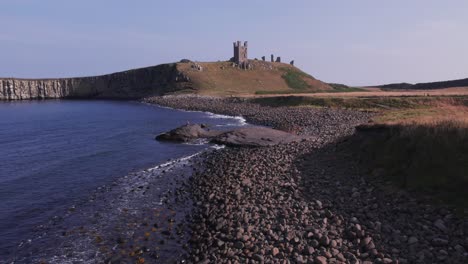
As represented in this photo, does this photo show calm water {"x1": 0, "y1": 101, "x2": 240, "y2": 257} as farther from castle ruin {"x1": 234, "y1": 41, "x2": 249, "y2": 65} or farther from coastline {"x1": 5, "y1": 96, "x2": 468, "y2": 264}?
castle ruin {"x1": 234, "y1": 41, "x2": 249, "y2": 65}

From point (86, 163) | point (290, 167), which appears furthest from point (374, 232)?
point (86, 163)

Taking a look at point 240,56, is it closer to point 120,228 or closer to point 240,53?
point 240,53

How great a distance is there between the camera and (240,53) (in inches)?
6742

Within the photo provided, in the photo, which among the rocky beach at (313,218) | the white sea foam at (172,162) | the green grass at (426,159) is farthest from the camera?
the white sea foam at (172,162)

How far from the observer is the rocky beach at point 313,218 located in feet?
49.1

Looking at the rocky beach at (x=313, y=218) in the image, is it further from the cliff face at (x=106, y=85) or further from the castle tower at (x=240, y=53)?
the castle tower at (x=240, y=53)

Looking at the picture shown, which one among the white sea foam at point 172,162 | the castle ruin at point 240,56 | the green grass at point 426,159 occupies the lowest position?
the white sea foam at point 172,162

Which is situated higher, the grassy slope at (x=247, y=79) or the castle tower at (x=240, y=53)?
the castle tower at (x=240, y=53)

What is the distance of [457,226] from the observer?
15.8 m

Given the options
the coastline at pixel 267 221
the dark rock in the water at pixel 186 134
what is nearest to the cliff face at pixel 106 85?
the dark rock in the water at pixel 186 134

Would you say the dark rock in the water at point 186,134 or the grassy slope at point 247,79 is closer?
the dark rock in the water at point 186,134

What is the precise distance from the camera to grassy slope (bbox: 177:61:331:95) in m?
142

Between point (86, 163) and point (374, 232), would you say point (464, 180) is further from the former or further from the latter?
point (86, 163)

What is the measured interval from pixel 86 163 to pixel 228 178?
15.6 metres
